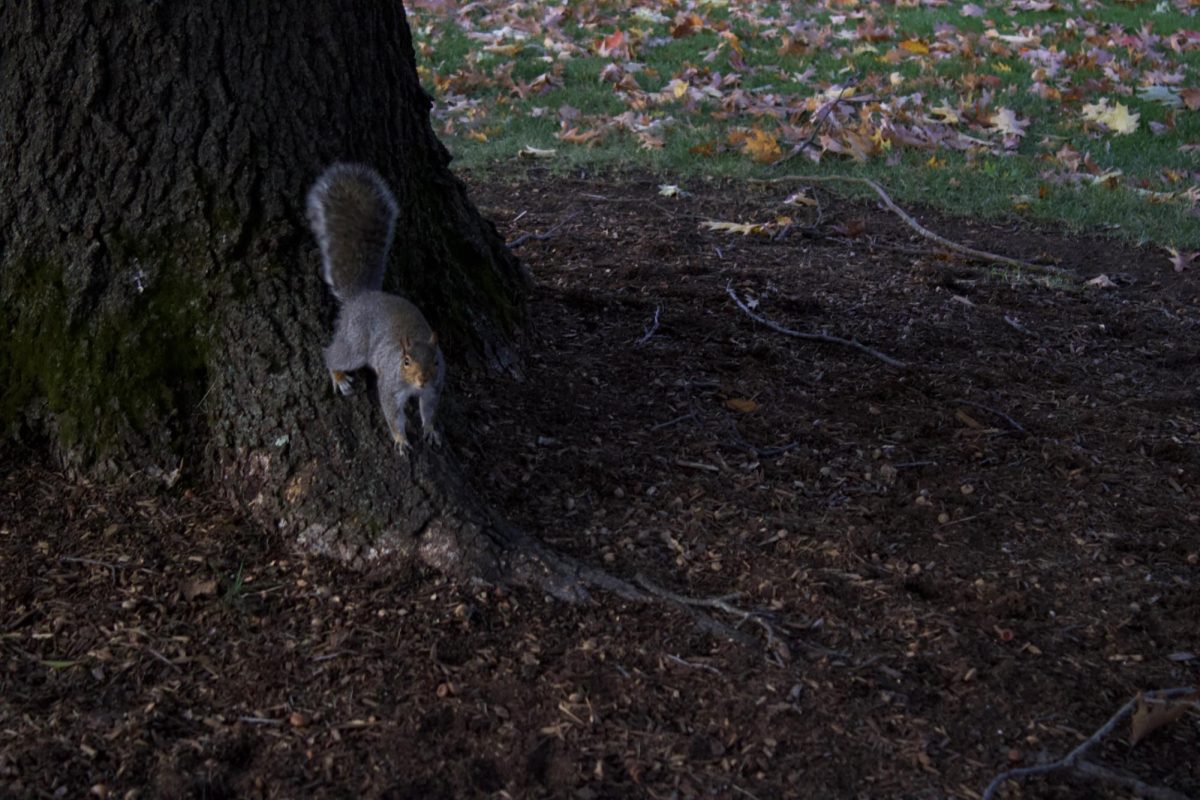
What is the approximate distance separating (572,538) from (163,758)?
1111 millimetres

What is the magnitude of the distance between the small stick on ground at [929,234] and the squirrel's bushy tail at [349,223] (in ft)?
10.6

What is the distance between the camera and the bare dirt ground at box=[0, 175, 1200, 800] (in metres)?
2.30

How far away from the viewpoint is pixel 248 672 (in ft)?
8.14

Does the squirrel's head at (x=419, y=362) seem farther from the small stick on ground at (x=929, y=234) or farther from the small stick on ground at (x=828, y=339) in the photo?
the small stick on ground at (x=929, y=234)

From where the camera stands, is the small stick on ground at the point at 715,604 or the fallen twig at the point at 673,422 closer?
the small stick on ground at the point at 715,604

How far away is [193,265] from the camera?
2.99 meters

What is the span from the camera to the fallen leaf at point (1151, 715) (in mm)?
2396

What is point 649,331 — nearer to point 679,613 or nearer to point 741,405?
point 741,405

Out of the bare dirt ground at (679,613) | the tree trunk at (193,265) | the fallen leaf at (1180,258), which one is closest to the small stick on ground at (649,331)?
the bare dirt ground at (679,613)

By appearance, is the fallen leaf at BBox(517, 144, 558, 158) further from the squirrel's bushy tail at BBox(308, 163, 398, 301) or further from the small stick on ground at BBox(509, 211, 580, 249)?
the squirrel's bushy tail at BBox(308, 163, 398, 301)

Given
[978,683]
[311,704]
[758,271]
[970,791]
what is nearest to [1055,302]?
[758,271]

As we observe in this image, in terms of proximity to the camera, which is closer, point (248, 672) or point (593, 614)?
point (248, 672)

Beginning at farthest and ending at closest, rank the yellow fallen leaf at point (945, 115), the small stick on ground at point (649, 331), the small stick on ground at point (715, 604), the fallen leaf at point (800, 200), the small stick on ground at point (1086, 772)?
1. the yellow fallen leaf at point (945, 115)
2. the fallen leaf at point (800, 200)
3. the small stick on ground at point (649, 331)
4. the small stick on ground at point (715, 604)
5. the small stick on ground at point (1086, 772)

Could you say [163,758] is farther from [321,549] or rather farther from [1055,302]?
[1055,302]
